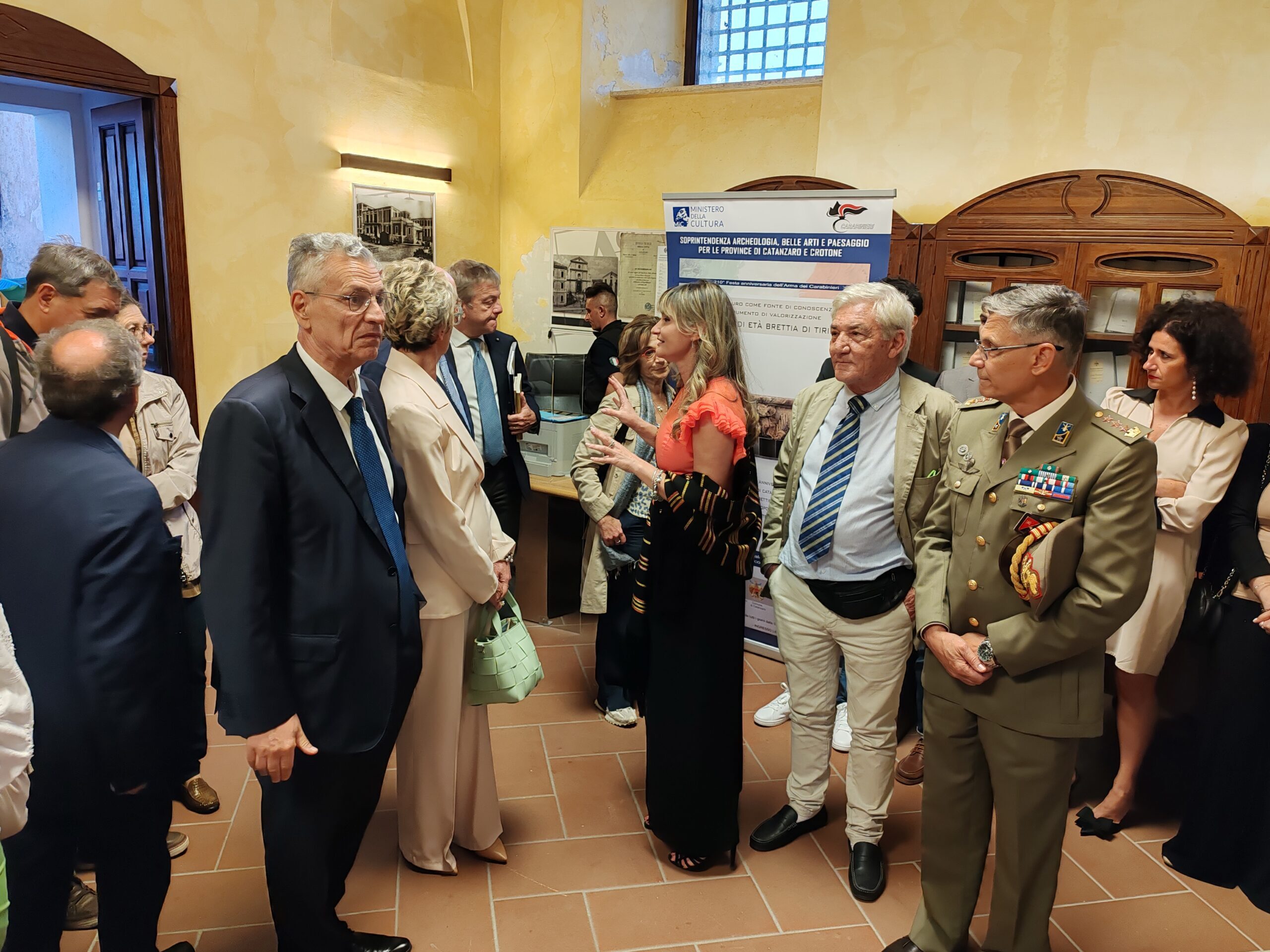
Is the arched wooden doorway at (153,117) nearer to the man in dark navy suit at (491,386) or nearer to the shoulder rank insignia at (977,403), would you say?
the man in dark navy suit at (491,386)

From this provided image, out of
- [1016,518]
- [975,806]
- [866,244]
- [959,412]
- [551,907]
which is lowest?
[551,907]

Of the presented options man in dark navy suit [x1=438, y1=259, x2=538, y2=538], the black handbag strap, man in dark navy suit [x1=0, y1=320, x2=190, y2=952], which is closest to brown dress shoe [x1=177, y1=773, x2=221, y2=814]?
man in dark navy suit [x1=0, y1=320, x2=190, y2=952]

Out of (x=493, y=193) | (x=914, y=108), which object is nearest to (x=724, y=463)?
(x=914, y=108)

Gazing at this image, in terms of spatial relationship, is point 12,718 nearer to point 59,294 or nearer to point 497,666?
point 497,666

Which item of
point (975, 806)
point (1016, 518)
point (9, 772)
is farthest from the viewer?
point (975, 806)

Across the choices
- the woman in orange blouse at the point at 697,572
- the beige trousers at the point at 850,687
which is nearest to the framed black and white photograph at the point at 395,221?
the woman in orange blouse at the point at 697,572

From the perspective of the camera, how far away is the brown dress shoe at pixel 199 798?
3139 millimetres

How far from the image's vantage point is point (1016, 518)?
2.18m

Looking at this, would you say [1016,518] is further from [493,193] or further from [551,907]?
[493,193]

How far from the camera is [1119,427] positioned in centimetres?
209

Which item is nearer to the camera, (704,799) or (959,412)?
(959,412)

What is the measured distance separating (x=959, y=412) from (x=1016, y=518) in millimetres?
392

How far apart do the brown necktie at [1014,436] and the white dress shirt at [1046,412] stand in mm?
36

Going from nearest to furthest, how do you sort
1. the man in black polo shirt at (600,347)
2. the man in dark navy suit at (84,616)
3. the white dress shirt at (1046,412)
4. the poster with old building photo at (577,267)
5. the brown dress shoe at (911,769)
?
1. the man in dark navy suit at (84,616)
2. the white dress shirt at (1046,412)
3. the brown dress shoe at (911,769)
4. the man in black polo shirt at (600,347)
5. the poster with old building photo at (577,267)
